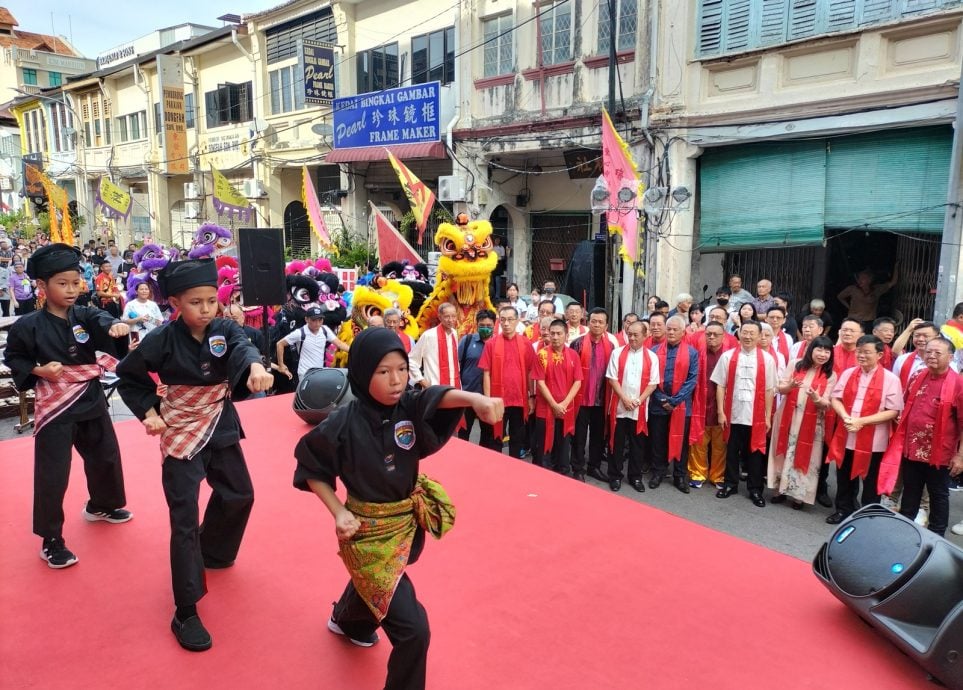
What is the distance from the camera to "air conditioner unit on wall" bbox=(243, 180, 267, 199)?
20.4 meters

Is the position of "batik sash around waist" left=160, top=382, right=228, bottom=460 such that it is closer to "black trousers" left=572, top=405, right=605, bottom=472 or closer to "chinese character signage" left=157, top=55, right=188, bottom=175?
"black trousers" left=572, top=405, right=605, bottom=472

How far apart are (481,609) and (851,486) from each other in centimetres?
381

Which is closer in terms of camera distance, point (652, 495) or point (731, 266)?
point (652, 495)

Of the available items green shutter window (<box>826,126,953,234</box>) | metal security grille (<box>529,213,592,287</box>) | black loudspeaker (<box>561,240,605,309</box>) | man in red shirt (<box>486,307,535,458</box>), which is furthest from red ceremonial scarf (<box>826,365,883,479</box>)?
metal security grille (<box>529,213,592,287</box>)

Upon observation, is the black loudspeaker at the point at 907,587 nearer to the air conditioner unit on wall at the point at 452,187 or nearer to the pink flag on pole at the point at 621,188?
the pink flag on pole at the point at 621,188

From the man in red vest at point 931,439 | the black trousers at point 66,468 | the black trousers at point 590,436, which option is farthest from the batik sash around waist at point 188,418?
the man in red vest at point 931,439

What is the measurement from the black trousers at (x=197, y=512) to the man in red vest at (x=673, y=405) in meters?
4.07

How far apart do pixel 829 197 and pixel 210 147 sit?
64.9 feet

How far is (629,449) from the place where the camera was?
21.4 feet

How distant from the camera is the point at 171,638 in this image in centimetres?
291

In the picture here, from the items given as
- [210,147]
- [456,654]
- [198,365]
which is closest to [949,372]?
[456,654]

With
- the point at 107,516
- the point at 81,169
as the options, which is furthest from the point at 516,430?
the point at 81,169

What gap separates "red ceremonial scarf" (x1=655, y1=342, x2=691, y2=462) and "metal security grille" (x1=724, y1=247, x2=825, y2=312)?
550cm

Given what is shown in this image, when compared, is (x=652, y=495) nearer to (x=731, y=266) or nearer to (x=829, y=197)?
(x=829, y=197)
